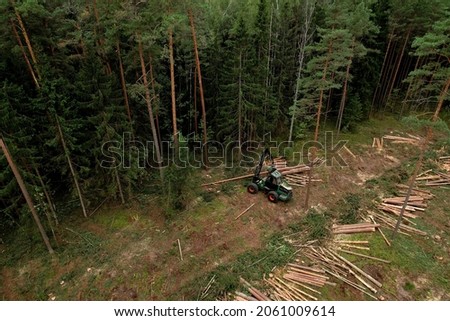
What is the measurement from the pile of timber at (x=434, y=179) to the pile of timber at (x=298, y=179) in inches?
283

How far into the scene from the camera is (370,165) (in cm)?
2266

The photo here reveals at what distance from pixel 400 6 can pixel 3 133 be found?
31.7 metres

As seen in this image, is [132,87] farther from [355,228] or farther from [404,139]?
[404,139]

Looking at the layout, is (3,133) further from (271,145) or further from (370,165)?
(370,165)

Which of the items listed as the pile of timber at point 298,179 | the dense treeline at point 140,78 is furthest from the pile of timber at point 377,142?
the pile of timber at point 298,179

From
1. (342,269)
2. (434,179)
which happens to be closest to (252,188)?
(342,269)

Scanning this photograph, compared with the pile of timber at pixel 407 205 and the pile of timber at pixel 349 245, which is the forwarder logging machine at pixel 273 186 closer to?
the pile of timber at pixel 349 245

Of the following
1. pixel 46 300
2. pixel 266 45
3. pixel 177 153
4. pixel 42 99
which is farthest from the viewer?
pixel 266 45

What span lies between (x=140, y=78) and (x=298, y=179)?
13014mm

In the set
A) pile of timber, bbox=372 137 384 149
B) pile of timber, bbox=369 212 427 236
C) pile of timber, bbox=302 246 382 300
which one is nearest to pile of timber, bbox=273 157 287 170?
pile of timber, bbox=369 212 427 236

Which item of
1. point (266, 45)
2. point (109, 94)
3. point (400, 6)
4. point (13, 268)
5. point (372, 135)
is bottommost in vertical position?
point (13, 268)

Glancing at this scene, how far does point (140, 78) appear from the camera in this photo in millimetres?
15445

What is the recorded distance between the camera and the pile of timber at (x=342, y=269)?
12.9m

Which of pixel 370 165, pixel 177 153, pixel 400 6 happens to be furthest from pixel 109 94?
pixel 400 6
